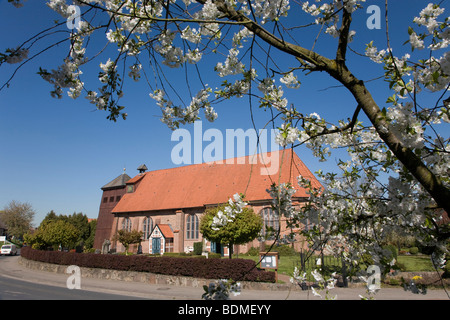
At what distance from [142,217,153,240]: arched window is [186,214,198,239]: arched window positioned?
5827 mm

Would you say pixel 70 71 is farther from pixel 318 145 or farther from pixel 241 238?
pixel 241 238

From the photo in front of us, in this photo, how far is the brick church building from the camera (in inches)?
1213

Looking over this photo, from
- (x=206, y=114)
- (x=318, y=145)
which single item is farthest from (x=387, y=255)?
(x=206, y=114)

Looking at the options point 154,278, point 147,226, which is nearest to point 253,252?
point 154,278

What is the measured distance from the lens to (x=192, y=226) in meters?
33.6

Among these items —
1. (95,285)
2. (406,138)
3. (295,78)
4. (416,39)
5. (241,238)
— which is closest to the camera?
(406,138)

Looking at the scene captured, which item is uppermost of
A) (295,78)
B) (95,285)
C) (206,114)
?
(295,78)

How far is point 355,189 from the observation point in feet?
13.5

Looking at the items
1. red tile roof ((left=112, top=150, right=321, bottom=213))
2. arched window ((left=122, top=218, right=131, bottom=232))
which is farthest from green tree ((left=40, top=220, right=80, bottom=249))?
arched window ((left=122, top=218, right=131, bottom=232))

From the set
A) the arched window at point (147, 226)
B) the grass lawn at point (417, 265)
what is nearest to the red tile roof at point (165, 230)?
the arched window at point (147, 226)

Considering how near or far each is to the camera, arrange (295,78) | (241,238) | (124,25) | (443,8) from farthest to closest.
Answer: (241,238) → (295,78) → (124,25) → (443,8)

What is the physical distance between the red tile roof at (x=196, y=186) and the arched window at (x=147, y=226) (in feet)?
4.93

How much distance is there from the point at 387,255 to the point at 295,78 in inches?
92.0

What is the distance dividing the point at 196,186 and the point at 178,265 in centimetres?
2016
